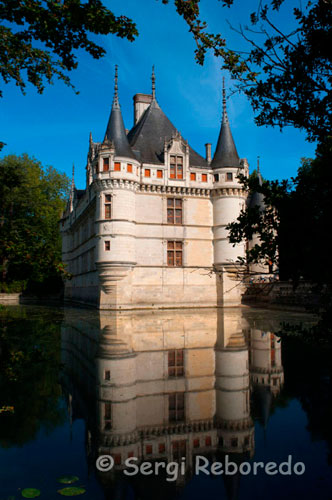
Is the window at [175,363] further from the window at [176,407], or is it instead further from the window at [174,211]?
the window at [174,211]

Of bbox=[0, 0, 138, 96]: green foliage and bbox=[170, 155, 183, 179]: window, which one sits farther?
bbox=[170, 155, 183, 179]: window

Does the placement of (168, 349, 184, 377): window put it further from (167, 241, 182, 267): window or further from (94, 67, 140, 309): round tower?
(167, 241, 182, 267): window

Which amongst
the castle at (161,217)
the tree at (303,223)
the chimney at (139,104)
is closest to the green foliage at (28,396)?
the tree at (303,223)

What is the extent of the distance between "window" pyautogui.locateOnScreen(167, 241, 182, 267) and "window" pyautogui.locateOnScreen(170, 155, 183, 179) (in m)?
4.33

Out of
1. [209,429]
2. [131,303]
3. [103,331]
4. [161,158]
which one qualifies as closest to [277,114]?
[209,429]

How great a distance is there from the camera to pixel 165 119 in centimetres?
2761

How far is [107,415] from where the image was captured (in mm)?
4367

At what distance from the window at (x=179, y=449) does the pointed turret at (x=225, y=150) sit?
22546 millimetres

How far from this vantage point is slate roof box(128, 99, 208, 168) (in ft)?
80.2

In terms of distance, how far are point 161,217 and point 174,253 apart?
2.45m

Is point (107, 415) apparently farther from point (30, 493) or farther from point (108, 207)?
point (108, 207)

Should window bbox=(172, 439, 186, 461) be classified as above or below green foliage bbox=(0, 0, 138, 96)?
below

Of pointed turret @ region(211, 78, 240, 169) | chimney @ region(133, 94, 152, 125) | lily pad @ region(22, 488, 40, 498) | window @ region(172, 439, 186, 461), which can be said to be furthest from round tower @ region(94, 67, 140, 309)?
lily pad @ region(22, 488, 40, 498)

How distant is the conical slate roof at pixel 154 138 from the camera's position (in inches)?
963
